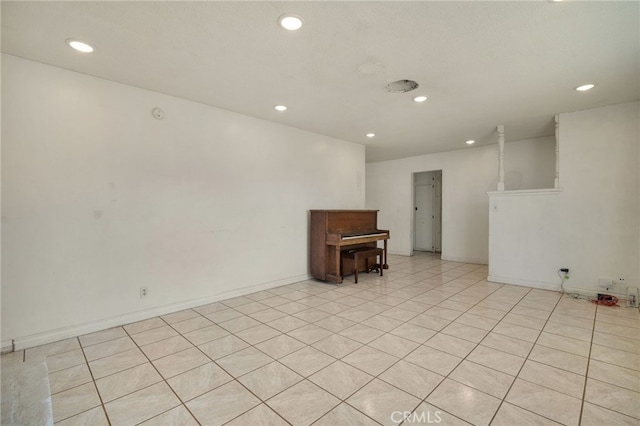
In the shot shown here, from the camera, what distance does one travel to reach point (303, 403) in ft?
5.73

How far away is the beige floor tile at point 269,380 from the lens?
186cm

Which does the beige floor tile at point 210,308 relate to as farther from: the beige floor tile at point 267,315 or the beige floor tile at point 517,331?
the beige floor tile at point 517,331

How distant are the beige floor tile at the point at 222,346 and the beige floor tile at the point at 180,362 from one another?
57 mm

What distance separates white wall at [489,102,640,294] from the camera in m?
3.66

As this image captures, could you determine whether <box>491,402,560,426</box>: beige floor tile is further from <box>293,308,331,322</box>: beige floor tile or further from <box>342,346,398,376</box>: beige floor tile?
<box>293,308,331,322</box>: beige floor tile

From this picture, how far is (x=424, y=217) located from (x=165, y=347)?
23.2 feet

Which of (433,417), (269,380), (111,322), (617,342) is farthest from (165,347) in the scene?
(617,342)

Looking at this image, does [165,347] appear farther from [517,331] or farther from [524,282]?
[524,282]

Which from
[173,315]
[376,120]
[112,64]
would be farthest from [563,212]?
[112,64]

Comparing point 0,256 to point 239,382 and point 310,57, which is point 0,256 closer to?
point 239,382

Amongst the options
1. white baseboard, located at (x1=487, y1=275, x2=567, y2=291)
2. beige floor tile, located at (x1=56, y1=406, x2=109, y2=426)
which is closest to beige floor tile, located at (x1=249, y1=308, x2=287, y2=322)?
beige floor tile, located at (x1=56, y1=406, x2=109, y2=426)

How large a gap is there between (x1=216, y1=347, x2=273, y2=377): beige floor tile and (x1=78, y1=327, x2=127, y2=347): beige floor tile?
4.04 ft

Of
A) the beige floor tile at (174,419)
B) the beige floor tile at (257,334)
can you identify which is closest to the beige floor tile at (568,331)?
the beige floor tile at (257,334)

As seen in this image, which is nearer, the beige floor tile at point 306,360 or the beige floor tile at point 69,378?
the beige floor tile at point 69,378
